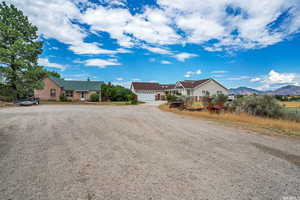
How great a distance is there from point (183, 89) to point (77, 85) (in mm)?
25289

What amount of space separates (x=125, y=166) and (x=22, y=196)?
1.63 m

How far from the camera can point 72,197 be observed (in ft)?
6.84

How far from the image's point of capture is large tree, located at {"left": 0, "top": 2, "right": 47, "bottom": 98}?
63.3 feet

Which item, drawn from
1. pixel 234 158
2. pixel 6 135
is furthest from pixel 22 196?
pixel 6 135

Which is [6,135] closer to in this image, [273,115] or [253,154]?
[253,154]

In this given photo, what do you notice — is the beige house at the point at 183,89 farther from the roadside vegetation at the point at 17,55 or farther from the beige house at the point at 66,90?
the roadside vegetation at the point at 17,55

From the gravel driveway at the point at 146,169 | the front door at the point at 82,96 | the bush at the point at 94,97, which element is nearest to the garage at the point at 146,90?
the bush at the point at 94,97

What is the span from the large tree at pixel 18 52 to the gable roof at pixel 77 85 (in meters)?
9.70

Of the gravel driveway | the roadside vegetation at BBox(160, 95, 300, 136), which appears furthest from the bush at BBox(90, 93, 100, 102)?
the gravel driveway

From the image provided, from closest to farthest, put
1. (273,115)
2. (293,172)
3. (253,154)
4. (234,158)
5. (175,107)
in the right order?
(293,172), (234,158), (253,154), (273,115), (175,107)

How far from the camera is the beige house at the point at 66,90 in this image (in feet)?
102

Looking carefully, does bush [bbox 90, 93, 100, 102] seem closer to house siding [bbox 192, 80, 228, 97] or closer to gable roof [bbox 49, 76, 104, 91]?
gable roof [bbox 49, 76, 104, 91]

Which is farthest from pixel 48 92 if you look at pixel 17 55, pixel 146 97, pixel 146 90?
pixel 146 90

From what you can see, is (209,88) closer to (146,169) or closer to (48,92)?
(146,169)
